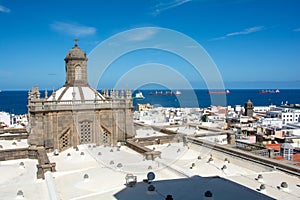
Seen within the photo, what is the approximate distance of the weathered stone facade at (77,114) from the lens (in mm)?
24516

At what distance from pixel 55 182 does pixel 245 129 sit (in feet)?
189

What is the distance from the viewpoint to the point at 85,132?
26.2 metres

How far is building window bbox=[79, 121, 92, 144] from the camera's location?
25984 millimetres

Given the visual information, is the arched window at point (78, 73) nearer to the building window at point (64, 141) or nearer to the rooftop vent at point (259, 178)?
the building window at point (64, 141)

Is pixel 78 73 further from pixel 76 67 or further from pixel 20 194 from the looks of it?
pixel 20 194

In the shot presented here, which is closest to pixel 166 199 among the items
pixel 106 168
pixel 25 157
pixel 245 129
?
pixel 106 168

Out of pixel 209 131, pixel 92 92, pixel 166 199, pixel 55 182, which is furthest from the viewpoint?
pixel 209 131

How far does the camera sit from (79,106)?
1017 inches

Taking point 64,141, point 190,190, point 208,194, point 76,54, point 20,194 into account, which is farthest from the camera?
point 76,54

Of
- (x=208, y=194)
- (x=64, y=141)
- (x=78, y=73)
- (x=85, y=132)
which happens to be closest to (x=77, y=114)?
(x=85, y=132)

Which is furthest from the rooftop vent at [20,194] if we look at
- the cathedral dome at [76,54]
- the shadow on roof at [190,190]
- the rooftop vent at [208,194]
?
the cathedral dome at [76,54]

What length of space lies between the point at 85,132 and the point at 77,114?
1.74 meters

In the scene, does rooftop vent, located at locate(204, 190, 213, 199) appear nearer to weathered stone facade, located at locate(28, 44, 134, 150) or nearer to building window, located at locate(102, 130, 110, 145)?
weathered stone facade, located at locate(28, 44, 134, 150)

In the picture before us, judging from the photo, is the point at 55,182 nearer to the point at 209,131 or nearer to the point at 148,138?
the point at 148,138
